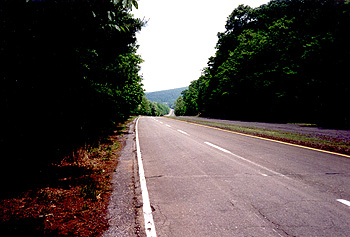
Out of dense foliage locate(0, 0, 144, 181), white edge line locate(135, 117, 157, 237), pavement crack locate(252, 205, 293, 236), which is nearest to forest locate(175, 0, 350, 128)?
pavement crack locate(252, 205, 293, 236)

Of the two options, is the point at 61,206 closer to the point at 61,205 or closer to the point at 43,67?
the point at 61,205

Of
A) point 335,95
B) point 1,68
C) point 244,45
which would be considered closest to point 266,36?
point 244,45

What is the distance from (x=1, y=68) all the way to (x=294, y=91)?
1288 inches

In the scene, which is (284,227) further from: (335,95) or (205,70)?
(205,70)

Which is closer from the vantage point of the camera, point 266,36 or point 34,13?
point 34,13

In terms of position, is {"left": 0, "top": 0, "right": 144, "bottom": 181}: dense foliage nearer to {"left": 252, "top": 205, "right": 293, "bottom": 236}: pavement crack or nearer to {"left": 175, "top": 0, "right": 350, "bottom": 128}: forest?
{"left": 252, "top": 205, "right": 293, "bottom": 236}: pavement crack

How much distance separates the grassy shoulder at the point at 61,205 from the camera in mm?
2631

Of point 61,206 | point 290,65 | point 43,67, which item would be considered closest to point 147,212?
point 61,206

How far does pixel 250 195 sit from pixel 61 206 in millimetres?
3695

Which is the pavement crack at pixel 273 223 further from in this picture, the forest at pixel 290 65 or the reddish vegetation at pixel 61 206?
the forest at pixel 290 65

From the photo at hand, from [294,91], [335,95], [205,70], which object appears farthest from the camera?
[205,70]

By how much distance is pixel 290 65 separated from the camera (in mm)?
26922

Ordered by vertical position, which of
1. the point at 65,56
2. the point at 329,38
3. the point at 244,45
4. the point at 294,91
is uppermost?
the point at 244,45

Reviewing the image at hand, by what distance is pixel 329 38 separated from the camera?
20.2m
